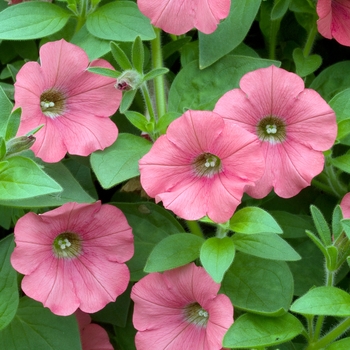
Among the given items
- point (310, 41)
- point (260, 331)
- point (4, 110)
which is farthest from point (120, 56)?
point (260, 331)

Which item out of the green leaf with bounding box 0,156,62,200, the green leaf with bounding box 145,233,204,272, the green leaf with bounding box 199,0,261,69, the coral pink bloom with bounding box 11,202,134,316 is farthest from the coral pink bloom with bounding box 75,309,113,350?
the green leaf with bounding box 199,0,261,69

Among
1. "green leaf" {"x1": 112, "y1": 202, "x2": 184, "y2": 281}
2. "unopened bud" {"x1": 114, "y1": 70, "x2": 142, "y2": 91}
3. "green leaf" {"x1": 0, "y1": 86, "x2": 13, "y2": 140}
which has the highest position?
"unopened bud" {"x1": 114, "y1": 70, "x2": 142, "y2": 91}

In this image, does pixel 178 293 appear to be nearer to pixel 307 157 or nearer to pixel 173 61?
pixel 307 157

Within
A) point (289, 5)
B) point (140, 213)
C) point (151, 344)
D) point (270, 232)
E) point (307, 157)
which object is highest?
point (289, 5)

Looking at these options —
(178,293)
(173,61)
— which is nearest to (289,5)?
(173,61)

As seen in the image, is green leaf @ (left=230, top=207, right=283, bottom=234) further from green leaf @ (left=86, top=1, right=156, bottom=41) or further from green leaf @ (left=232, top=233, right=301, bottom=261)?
green leaf @ (left=86, top=1, right=156, bottom=41)

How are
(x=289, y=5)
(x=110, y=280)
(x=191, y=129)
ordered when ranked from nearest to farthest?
(x=191, y=129) → (x=110, y=280) → (x=289, y=5)
